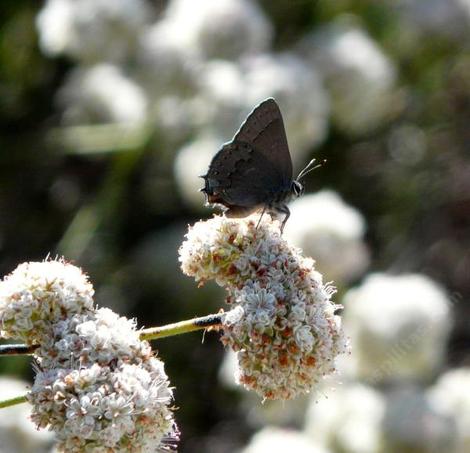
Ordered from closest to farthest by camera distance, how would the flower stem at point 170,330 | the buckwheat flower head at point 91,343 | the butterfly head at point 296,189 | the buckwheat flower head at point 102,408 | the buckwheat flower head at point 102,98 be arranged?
the buckwheat flower head at point 102,408 → the buckwheat flower head at point 91,343 → the flower stem at point 170,330 → the butterfly head at point 296,189 → the buckwheat flower head at point 102,98

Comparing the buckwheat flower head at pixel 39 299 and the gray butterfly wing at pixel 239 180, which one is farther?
the gray butterfly wing at pixel 239 180

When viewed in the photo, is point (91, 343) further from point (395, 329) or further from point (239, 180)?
point (395, 329)

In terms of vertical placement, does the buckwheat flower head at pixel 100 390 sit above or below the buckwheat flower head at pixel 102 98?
below

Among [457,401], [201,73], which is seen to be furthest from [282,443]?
[201,73]

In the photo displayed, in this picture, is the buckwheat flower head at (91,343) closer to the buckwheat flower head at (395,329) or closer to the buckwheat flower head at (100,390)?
the buckwheat flower head at (100,390)

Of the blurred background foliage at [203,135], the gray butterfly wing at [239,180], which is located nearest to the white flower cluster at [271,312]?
the gray butterfly wing at [239,180]

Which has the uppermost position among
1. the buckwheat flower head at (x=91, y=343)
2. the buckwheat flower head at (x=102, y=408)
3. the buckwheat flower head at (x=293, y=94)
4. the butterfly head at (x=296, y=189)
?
the buckwheat flower head at (x=293, y=94)

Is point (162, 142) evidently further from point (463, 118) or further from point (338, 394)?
point (463, 118)

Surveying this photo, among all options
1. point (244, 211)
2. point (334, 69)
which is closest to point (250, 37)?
point (334, 69)
